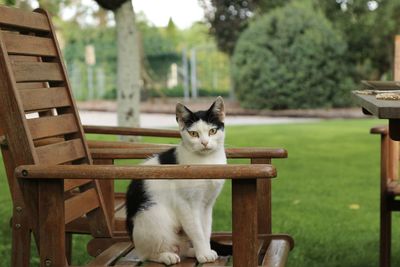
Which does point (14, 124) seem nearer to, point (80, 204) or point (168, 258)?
point (80, 204)

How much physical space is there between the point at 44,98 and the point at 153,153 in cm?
47

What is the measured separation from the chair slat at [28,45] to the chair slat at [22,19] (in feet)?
0.13

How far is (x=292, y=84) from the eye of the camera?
17500mm

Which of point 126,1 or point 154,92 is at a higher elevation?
point 126,1

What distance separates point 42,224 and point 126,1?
22.5 ft

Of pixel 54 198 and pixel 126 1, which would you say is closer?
pixel 54 198

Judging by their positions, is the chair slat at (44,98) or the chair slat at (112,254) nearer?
the chair slat at (112,254)

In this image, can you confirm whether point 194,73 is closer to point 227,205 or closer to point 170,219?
point 227,205

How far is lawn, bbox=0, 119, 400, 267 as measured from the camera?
15.0 feet

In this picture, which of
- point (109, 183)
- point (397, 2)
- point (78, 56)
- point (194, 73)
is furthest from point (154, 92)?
point (109, 183)

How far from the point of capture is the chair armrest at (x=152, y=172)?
2.03 m

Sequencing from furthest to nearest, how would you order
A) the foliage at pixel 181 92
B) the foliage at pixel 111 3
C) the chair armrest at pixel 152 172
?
1. the foliage at pixel 181 92
2. the foliage at pixel 111 3
3. the chair armrest at pixel 152 172

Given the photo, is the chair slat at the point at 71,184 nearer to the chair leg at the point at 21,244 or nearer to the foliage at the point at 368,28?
the chair leg at the point at 21,244

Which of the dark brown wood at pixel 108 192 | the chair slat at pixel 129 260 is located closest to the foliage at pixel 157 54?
the dark brown wood at pixel 108 192
